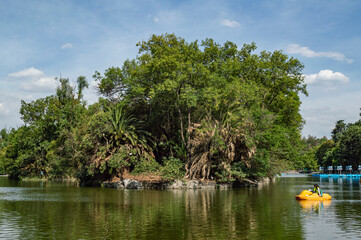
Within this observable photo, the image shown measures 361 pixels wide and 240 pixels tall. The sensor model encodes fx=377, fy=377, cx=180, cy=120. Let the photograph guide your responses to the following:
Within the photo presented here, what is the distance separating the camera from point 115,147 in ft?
140

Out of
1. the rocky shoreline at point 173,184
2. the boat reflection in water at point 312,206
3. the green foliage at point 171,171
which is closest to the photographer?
the boat reflection in water at point 312,206

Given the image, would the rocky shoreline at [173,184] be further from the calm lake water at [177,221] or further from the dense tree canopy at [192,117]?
the calm lake water at [177,221]

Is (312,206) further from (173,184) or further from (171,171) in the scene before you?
Answer: (171,171)

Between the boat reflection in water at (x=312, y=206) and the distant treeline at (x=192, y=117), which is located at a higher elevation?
the distant treeline at (x=192, y=117)

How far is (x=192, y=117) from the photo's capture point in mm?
43500

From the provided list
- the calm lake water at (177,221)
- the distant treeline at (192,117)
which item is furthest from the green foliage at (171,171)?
the calm lake water at (177,221)

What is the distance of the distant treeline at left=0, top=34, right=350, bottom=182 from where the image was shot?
39656mm

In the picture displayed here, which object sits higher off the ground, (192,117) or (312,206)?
(192,117)

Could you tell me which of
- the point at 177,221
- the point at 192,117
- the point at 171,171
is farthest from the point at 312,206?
the point at 192,117

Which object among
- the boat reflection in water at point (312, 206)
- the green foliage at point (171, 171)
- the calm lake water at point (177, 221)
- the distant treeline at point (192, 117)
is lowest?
the boat reflection in water at point (312, 206)

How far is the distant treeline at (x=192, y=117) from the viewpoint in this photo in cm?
3966

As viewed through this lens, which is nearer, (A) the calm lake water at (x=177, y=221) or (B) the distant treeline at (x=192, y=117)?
(A) the calm lake water at (x=177, y=221)

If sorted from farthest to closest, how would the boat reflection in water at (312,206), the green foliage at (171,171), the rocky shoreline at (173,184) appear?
the green foliage at (171,171) < the rocky shoreline at (173,184) < the boat reflection in water at (312,206)

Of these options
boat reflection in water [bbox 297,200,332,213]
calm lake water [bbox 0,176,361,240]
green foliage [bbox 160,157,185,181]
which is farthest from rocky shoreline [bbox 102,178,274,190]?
calm lake water [bbox 0,176,361,240]
